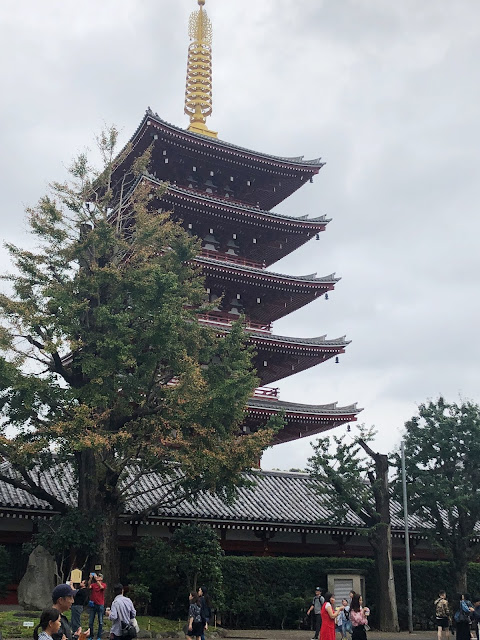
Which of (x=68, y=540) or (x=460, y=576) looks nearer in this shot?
(x=68, y=540)

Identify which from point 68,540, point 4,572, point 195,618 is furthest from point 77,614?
point 4,572

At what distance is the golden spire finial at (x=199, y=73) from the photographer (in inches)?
1533

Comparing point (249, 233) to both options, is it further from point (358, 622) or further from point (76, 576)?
point (358, 622)

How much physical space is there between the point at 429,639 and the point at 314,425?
11425mm

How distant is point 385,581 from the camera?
25.4m

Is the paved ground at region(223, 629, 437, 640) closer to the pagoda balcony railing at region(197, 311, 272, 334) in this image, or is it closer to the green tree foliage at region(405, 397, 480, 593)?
the green tree foliage at region(405, 397, 480, 593)

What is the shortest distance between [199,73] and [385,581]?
28720 mm

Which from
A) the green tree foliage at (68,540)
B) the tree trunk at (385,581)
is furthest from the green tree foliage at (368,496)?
the green tree foliage at (68,540)

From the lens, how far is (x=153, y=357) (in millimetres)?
20828

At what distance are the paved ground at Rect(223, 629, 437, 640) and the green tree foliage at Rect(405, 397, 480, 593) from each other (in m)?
3.50

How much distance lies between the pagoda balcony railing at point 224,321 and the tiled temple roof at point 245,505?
672 centimetres

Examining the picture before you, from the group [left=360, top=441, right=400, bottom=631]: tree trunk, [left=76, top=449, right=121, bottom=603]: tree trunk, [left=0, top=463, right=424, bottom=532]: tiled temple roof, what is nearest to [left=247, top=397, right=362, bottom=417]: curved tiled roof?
[left=0, top=463, right=424, bottom=532]: tiled temple roof

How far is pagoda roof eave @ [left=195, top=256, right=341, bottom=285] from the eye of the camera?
104ft

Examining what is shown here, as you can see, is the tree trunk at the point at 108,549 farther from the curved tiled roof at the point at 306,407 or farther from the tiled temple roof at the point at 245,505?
the curved tiled roof at the point at 306,407
